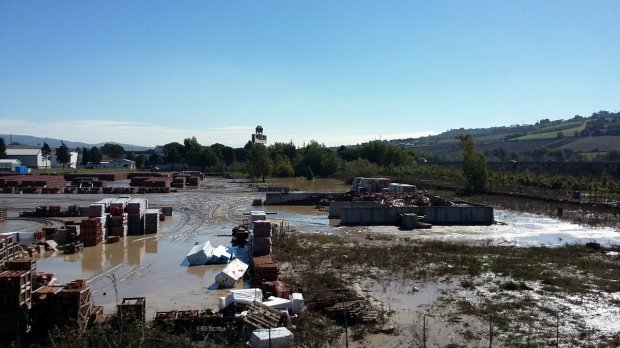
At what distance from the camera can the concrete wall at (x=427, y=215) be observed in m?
33.8

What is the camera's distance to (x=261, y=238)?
20.7 m

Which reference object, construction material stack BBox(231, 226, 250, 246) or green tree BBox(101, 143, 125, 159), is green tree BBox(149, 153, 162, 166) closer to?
green tree BBox(101, 143, 125, 159)

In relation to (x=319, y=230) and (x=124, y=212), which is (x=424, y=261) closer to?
(x=319, y=230)

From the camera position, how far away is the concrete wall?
33.8 m

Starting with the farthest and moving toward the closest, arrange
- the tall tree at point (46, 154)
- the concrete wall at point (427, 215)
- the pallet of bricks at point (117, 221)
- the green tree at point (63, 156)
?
the tall tree at point (46, 154), the green tree at point (63, 156), the concrete wall at point (427, 215), the pallet of bricks at point (117, 221)

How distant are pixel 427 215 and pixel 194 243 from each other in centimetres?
1611

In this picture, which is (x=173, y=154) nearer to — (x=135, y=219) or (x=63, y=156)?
(x=63, y=156)

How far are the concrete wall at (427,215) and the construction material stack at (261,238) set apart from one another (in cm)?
1344

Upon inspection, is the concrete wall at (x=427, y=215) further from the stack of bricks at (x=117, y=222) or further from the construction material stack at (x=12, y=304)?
the construction material stack at (x=12, y=304)

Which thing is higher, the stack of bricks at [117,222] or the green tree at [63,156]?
the green tree at [63,156]

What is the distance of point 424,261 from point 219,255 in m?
8.39

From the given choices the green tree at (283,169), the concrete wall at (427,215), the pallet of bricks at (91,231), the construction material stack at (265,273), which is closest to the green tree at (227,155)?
the green tree at (283,169)

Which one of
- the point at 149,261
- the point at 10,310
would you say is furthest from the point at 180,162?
the point at 10,310

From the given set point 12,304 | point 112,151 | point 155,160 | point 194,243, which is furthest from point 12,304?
point 112,151
